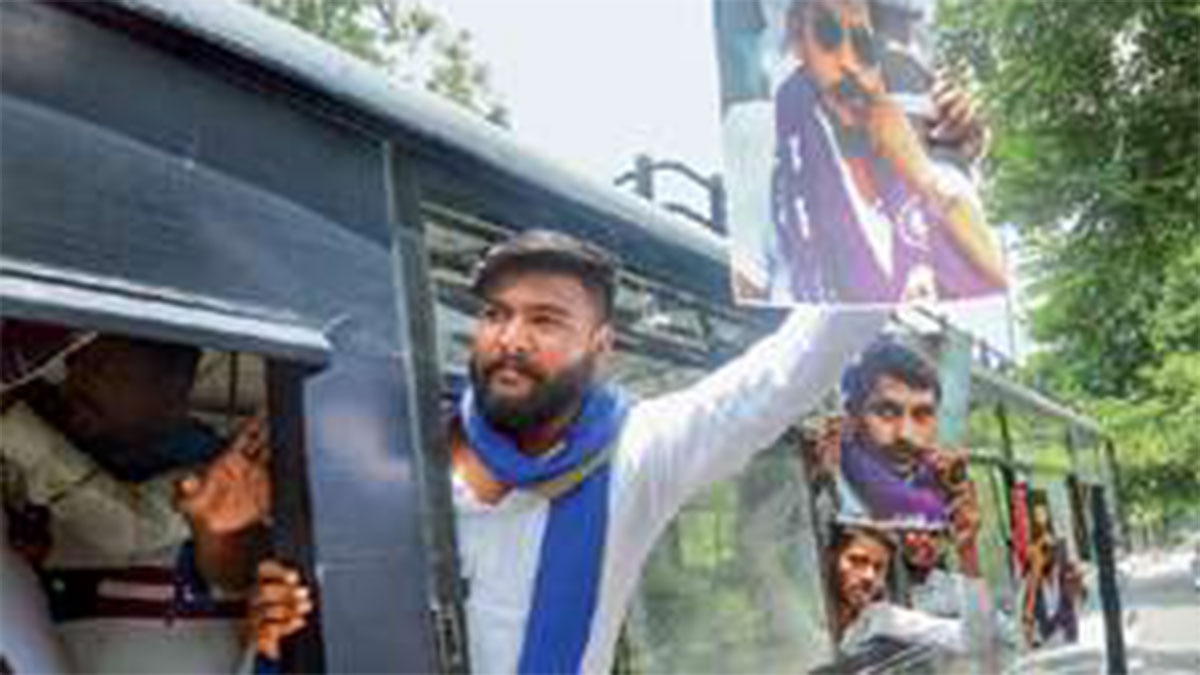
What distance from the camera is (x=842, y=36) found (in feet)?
9.35

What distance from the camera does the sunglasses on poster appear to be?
2838 mm

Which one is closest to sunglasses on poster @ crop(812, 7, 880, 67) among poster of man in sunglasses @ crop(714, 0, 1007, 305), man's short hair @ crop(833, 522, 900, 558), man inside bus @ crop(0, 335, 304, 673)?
poster of man in sunglasses @ crop(714, 0, 1007, 305)

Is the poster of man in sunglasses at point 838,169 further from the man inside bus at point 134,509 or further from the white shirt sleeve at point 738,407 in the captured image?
the man inside bus at point 134,509

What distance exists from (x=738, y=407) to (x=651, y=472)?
6.6 inches

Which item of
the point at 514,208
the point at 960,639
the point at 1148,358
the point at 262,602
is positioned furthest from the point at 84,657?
the point at 1148,358

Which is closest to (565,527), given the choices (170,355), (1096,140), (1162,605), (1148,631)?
(170,355)

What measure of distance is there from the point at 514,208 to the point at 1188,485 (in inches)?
1353

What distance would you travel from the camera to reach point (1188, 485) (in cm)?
3591

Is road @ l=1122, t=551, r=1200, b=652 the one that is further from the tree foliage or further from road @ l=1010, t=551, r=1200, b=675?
the tree foliage

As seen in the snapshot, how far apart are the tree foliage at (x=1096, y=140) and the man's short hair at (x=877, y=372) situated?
42.8ft

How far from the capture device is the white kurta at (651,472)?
9.08ft

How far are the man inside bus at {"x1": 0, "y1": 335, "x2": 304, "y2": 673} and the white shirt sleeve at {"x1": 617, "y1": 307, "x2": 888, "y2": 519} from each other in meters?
Answer: 0.76

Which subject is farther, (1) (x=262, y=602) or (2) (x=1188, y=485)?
(2) (x=1188, y=485)

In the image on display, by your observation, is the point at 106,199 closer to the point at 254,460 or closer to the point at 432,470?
the point at 254,460
